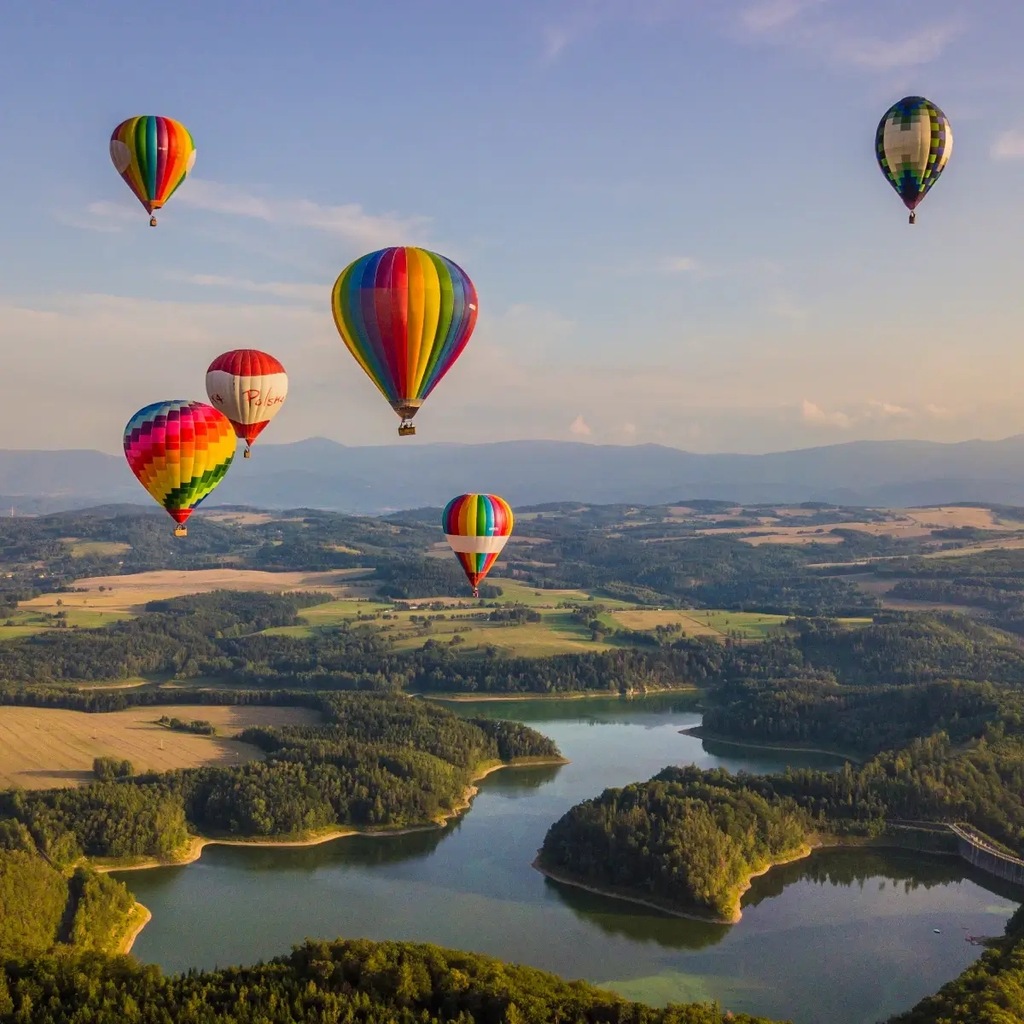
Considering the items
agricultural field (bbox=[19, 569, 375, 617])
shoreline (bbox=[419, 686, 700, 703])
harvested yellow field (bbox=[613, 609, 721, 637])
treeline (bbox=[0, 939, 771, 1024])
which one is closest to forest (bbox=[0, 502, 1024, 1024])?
treeline (bbox=[0, 939, 771, 1024])

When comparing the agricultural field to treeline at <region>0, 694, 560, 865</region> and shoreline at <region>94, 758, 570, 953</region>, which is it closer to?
treeline at <region>0, 694, 560, 865</region>

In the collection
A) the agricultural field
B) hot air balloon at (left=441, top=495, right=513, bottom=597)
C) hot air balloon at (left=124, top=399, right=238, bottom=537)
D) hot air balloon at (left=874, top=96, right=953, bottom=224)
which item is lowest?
the agricultural field

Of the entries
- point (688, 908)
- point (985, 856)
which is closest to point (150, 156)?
point (688, 908)

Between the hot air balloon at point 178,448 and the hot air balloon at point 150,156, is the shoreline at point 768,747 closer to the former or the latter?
the hot air balloon at point 178,448

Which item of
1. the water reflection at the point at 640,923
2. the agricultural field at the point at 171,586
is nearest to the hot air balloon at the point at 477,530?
the water reflection at the point at 640,923

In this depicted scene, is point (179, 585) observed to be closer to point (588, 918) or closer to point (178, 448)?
point (588, 918)

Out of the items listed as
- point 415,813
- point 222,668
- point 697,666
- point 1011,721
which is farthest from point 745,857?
point 222,668

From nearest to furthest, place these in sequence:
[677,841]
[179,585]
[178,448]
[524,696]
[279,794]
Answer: [178,448] → [677,841] → [279,794] → [524,696] → [179,585]
